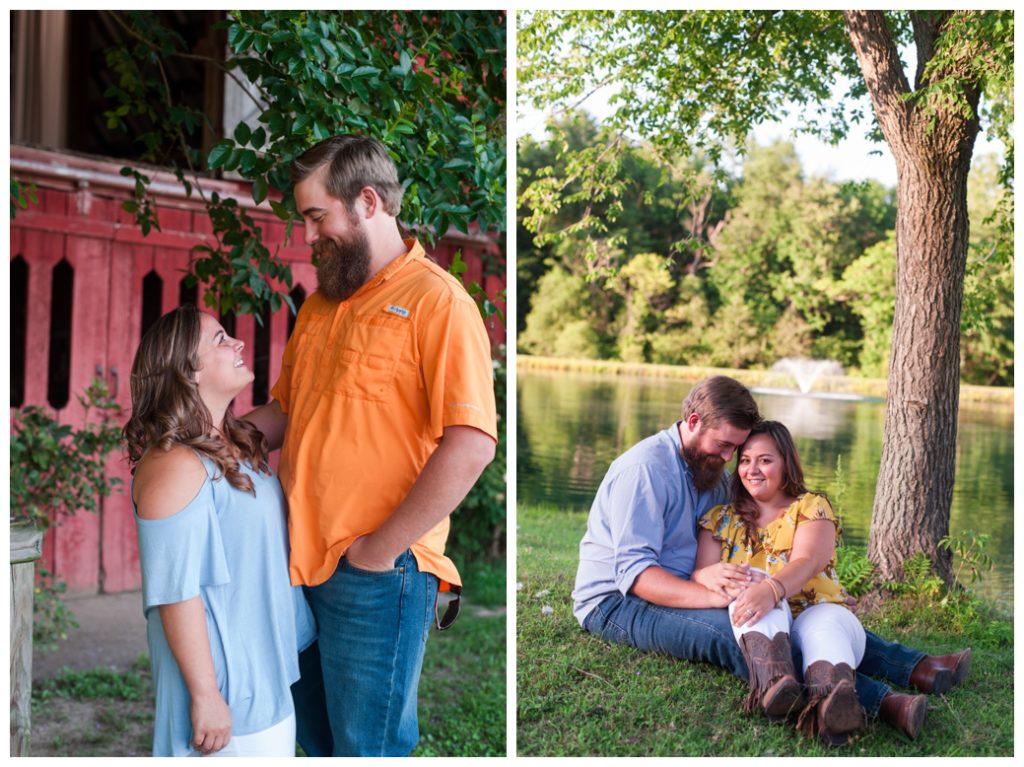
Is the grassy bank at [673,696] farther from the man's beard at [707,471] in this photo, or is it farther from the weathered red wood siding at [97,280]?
the weathered red wood siding at [97,280]

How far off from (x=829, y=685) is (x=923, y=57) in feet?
6.16

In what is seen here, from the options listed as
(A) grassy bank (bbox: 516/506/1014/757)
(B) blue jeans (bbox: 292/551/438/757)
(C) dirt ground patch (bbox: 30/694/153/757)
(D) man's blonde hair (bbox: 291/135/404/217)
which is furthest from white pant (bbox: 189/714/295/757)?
(C) dirt ground patch (bbox: 30/694/153/757)

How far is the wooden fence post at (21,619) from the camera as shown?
8.16 feet

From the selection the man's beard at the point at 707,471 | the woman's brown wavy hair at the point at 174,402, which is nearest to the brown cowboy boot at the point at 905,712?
the man's beard at the point at 707,471

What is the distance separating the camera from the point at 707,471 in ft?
9.98

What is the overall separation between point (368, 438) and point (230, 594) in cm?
45

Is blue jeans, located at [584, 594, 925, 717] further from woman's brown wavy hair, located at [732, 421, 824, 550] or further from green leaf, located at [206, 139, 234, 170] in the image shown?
green leaf, located at [206, 139, 234, 170]

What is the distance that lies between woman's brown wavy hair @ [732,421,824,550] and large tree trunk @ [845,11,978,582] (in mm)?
463

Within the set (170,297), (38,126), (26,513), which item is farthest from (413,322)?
(38,126)

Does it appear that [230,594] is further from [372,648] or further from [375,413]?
[375,413]

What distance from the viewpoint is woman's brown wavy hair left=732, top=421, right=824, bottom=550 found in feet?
9.68

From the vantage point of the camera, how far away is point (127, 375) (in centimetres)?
535

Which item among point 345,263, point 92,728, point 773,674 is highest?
point 345,263

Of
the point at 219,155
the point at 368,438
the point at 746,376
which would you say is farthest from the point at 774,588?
the point at 219,155
